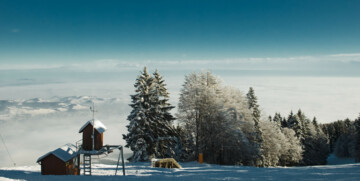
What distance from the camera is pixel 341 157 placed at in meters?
81.8

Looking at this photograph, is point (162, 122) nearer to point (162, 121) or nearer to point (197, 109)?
point (162, 121)

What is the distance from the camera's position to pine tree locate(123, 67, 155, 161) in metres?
31.9

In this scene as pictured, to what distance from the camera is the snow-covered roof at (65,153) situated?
21.0m

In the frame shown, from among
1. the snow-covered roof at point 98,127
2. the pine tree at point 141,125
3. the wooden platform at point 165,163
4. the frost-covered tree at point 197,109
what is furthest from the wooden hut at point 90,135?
the frost-covered tree at point 197,109

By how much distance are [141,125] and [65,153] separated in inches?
467

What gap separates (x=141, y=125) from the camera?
32.5m

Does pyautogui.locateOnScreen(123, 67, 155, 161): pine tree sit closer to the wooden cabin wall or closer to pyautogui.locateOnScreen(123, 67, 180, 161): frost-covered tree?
pyautogui.locateOnScreen(123, 67, 180, 161): frost-covered tree

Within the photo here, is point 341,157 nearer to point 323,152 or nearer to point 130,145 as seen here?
point 323,152

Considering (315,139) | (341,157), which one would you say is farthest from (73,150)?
(341,157)

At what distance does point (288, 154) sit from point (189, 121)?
80.6 ft

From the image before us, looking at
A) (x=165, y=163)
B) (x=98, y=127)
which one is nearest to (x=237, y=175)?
(x=165, y=163)

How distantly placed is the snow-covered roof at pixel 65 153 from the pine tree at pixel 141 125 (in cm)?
959

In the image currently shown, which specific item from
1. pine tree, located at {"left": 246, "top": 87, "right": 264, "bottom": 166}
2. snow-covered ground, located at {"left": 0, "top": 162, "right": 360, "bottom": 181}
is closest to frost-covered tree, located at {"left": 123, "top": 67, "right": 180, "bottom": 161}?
snow-covered ground, located at {"left": 0, "top": 162, "right": 360, "bottom": 181}

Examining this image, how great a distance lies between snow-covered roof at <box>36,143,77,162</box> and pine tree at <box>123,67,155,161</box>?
959 centimetres
